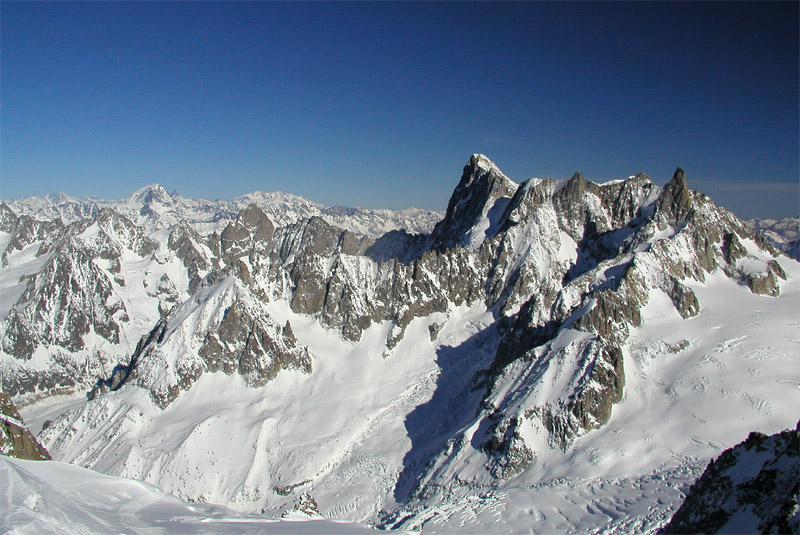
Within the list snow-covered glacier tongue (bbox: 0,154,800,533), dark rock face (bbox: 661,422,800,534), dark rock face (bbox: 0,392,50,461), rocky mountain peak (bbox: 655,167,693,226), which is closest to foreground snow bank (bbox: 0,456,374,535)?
dark rock face (bbox: 0,392,50,461)

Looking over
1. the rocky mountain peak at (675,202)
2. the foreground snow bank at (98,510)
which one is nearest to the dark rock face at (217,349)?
the foreground snow bank at (98,510)

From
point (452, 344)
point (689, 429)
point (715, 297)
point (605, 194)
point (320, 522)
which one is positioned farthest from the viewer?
point (605, 194)

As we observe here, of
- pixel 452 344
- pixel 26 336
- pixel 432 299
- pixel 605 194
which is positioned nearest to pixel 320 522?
pixel 452 344

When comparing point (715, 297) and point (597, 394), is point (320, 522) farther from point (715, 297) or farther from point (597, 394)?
point (715, 297)

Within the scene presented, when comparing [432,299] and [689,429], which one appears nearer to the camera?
[689,429]

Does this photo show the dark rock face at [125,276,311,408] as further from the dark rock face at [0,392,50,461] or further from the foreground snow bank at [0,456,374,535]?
the foreground snow bank at [0,456,374,535]

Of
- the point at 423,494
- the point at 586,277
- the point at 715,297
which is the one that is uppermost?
the point at 586,277

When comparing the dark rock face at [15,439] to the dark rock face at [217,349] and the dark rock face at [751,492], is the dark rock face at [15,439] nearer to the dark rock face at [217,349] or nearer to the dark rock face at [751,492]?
the dark rock face at [751,492]

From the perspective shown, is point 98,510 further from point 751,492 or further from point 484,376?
point 484,376
